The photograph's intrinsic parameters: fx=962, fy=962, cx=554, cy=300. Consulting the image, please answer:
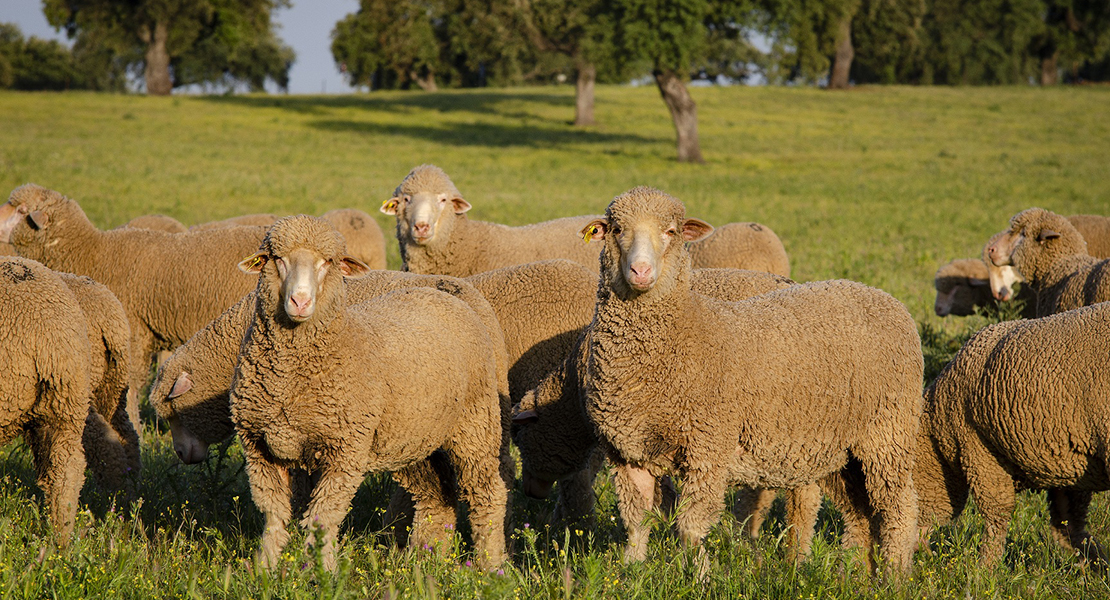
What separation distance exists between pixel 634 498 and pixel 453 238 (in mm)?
5317

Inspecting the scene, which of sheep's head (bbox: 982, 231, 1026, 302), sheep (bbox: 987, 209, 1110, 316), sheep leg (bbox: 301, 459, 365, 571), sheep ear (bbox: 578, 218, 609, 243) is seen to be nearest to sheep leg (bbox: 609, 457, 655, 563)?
sheep ear (bbox: 578, 218, 609, 243)

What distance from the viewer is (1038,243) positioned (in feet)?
26.5

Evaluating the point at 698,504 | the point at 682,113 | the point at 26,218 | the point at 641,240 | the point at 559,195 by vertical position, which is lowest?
the point at 698,504

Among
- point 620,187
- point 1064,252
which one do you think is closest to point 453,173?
point 620,187

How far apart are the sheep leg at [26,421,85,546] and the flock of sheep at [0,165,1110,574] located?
0.01m

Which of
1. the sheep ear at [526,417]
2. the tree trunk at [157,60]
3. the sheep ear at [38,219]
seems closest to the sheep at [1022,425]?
the sheep ear at [526,417]

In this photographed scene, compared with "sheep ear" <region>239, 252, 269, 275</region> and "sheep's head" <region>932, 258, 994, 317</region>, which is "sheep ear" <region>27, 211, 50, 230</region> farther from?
"sheep's head" <region>932, 258, 994, 317</region>

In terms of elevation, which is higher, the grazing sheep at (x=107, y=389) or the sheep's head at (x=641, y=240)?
the sheep's head at (x=641, y=240)

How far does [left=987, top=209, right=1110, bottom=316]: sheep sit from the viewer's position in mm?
7699

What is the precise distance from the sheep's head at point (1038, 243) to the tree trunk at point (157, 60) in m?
46.5

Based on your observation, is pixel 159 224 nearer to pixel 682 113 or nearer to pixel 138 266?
pixel 138 266

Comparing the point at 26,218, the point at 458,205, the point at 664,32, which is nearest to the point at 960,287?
the point at 458,205

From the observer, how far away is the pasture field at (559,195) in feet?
13.9

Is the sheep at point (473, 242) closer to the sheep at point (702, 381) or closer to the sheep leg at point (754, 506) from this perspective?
the sheep leg at point (754, 506)
